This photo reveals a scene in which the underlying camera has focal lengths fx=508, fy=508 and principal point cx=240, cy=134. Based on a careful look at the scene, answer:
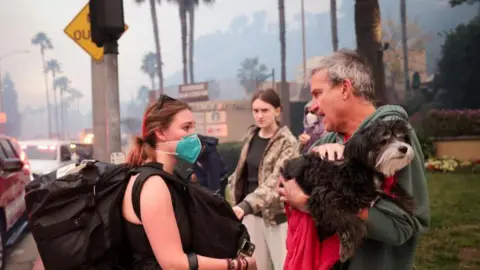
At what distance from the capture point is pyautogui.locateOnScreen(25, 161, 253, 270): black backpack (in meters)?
2.09

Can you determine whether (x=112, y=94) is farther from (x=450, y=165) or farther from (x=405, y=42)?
(x=405, y=42)

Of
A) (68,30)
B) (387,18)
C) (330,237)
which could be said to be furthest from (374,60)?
(330,237)

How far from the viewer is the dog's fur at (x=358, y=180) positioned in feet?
5.81

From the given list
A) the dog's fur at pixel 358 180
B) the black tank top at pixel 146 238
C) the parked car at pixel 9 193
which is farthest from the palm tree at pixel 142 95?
the dog's fur at pixel 358 180

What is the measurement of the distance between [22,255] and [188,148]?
21.2 feet

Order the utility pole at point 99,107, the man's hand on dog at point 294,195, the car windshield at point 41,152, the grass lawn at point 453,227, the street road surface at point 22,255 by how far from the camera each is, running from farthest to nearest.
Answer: the car windshield at point 41,152 → the street road surface at point 22,255 → the utility pole at point 99,107 → the grass lawn at point 453,227 → the man's hand on dog at point 294,195

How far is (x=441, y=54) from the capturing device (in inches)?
543

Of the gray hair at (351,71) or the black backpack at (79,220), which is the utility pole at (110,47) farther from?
the gray hair at (351,71)

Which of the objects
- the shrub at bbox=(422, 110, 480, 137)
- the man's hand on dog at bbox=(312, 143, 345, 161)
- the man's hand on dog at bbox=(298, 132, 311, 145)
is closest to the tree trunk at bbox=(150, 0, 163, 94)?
the shrub at bbox=(422, 110, 480, 137)

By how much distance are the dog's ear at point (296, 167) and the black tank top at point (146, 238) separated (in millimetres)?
469

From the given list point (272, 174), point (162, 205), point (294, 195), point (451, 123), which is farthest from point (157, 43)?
point (294, 195)

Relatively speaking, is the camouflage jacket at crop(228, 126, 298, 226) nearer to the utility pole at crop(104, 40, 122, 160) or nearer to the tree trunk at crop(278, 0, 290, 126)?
the utility pole at crop(104, 40, 122, 160)

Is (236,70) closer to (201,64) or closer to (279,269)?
(201,64)

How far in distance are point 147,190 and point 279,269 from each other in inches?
86.5
